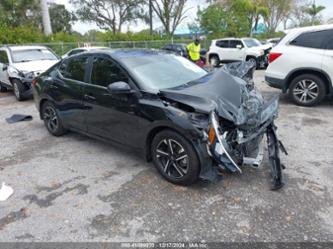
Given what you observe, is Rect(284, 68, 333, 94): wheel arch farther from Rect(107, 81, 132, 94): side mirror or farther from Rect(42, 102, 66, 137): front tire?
Rect(42, 102, 66, 137): front tire

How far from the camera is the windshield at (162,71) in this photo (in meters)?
3.61

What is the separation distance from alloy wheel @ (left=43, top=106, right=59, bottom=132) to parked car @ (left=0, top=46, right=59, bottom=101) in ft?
10.8

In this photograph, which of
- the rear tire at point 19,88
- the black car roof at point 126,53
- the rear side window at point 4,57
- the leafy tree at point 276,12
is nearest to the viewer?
the black car roof at point 126,53

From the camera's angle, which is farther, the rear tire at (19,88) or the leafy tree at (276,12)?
the leafy tree at (276,12)

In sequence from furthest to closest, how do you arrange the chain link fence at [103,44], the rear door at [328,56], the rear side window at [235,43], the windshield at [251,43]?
the chain link fence at [103,44] < the rear side window at [235,43] < the windshield at [251,43] < the rear door at [328,56]

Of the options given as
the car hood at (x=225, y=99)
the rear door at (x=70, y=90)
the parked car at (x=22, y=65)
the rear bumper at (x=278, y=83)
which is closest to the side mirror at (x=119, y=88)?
the car hood at (x=225, y=99)

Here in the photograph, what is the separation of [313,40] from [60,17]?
39.8 meters

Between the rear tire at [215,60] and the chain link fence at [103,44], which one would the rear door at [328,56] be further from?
the chain link fence at [103,44]

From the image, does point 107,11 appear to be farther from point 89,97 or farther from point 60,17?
point 89,97

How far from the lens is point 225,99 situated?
3.26 meters

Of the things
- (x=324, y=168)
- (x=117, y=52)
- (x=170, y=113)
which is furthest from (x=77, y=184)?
(x=324, y=168)

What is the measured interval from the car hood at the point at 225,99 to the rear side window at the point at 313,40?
3.39 meters

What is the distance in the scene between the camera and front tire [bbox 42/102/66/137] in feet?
16.3

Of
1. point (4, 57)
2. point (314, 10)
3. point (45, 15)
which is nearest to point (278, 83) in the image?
point (4, 57)
